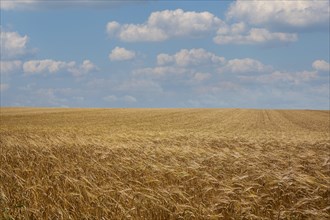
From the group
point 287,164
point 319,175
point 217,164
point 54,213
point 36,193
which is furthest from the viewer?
point 287,164

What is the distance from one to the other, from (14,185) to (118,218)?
3.39m

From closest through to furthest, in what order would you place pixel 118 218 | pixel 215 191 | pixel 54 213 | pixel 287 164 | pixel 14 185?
pixel 118 218 → pixel 54 213 → pixel 215 191 → pixel 14 185 → pixel 287 164

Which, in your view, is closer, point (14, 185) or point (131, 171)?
point (14, 185)

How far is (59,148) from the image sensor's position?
15.3m

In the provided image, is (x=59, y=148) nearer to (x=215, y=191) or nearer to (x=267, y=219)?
(x=215, y=191)

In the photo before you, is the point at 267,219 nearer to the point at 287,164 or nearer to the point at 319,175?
the point at 319,175

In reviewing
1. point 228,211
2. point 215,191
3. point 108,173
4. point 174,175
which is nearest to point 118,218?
point 228,211

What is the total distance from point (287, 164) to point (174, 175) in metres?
3.99

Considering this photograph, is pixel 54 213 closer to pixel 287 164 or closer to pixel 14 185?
pixel 14 185

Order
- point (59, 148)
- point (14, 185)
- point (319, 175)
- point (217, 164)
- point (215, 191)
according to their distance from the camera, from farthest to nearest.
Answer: point (59, 148)
point (217, 164)
point (319, 175)
point (14, 185)
point (215, 191)

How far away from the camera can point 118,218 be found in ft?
19.9

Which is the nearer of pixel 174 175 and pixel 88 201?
pixel 88 201

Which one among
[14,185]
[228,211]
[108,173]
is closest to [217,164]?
[108,173]

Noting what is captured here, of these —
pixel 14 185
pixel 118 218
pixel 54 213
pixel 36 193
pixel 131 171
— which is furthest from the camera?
pixel 131 171
